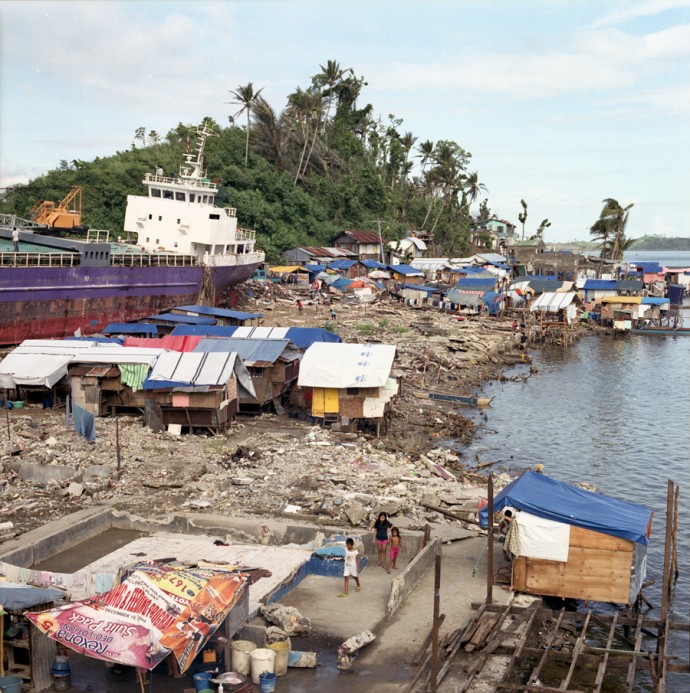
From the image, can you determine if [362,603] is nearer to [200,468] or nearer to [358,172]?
[200,468]

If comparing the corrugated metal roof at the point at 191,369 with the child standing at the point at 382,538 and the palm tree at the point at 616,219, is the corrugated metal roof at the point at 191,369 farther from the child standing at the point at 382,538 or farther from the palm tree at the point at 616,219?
the palm tree at the point at 616,219

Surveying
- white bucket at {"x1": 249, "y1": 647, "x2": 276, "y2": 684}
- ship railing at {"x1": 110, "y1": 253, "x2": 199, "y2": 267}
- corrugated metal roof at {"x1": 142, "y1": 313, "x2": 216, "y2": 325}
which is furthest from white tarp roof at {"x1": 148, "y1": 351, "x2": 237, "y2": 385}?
ship railing at {"x1": 110, "y1": 253, "x2": 199, "y2": 267}

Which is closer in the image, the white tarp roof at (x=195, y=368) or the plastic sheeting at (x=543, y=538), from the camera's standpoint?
the plastic sheeting at (x=543, y=538)

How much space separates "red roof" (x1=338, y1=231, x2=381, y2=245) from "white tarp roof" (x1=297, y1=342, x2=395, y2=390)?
53.2 m

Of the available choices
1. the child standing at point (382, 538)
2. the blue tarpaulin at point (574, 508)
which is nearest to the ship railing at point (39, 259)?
the child standing at point (382, 538)

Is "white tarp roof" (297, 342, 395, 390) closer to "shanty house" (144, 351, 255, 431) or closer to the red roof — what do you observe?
"shanty house" (144, 351, 255, 431)

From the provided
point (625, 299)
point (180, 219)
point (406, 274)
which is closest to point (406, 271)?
point (406, 274)

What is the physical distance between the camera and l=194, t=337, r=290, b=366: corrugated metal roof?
26234 mm

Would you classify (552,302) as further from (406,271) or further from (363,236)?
(363,236)

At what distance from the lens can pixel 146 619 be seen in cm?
991

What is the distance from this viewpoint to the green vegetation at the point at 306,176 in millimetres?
67500

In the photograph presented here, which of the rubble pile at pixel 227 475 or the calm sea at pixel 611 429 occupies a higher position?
the rubble pile at pixel 227 475

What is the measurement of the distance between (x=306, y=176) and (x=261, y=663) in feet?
259

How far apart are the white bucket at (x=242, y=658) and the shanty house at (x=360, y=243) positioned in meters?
68.2
